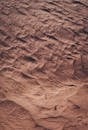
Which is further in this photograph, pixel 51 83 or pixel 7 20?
pixel 7 20

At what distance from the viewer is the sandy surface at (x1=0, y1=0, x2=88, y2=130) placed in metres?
2.06

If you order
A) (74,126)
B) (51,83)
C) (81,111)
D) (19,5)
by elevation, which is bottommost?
(74,126)

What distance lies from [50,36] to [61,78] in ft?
1.45

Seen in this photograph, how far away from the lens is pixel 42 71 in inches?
80.7

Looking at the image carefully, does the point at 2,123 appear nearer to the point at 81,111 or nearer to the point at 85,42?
the point at 81,111

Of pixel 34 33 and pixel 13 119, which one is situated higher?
pixel 34 33

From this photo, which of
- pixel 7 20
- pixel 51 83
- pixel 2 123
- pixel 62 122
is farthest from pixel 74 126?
pixel 7 20

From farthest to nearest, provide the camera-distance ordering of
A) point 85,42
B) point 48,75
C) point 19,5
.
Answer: point 19,5 < point 85,42 < point 48,75

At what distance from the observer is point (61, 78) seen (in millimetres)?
2062

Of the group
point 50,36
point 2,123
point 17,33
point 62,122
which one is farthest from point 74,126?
point 17,33

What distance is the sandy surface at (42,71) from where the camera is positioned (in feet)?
6.76

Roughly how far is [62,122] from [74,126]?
0.49 feet

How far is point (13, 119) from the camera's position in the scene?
2184mm

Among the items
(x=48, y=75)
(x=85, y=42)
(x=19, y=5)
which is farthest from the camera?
(x=19, y=5)
